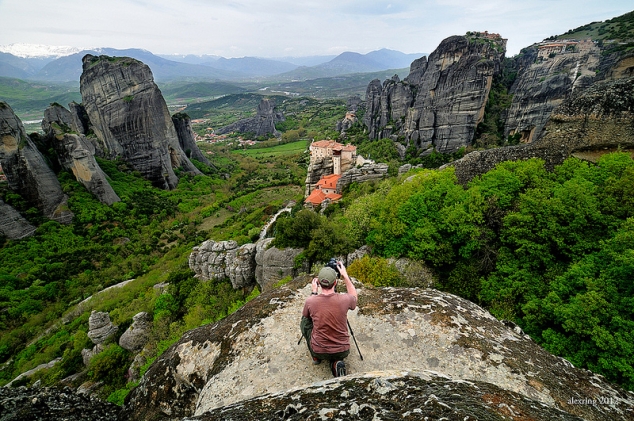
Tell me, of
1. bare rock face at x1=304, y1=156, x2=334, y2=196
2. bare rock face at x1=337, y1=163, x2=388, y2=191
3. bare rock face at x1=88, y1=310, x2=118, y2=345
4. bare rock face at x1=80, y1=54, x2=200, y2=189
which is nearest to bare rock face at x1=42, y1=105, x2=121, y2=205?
bare rock face at x1=80, y1=54, x2=200, y2=189

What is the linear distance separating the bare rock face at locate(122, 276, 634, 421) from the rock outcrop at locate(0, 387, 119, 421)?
4.31ft

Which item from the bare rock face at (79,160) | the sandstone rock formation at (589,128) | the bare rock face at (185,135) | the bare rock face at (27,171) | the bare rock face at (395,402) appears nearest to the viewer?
the bare rock face at (395,402)

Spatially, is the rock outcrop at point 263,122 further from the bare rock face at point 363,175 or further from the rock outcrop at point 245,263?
the rock outcrop at point 245,263

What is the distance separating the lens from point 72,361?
2403cm

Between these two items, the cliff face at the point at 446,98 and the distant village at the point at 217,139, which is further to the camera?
the distant village at the point at 217,139

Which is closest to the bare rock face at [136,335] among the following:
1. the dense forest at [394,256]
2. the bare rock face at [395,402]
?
the dense forest at [394,256]

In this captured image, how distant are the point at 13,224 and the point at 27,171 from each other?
8.20 metres

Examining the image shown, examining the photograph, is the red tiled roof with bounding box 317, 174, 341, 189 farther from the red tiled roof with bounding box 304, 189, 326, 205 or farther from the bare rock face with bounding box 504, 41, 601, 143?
the bare rock face with bounding box 504, 41, 601, 143

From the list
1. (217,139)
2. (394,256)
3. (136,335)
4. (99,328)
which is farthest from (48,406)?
(217,139)

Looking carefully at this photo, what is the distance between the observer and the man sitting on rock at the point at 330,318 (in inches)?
217

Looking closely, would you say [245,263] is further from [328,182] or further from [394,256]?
[328,182]

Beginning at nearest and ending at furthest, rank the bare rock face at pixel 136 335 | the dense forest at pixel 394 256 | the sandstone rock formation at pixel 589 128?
the dense forest at pixel 394 256
the sandstone rock formation at pixel 589 128
the bare rock face at pixel 136 335

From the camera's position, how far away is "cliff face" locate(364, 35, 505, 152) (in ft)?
221

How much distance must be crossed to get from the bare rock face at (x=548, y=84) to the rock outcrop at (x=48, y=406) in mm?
60534
